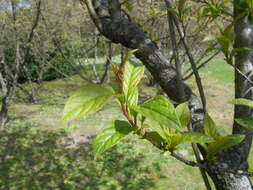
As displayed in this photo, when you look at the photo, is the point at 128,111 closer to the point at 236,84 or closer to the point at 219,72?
the point at 236,84

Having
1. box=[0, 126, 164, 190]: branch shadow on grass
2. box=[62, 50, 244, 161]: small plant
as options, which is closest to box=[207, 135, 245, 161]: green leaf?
box=[62, 50, 244, 161]: small plant

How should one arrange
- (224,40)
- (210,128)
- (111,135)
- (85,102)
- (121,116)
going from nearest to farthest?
(85,102)
(111,135)
(210,128)
(224,40)
(121,116)

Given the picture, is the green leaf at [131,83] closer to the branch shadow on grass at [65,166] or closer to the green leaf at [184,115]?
the green leaf at [184,115]

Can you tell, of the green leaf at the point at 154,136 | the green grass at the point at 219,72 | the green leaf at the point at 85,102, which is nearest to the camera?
the green leaf at the point at 85,102

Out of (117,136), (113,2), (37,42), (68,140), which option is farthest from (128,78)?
(37,42)

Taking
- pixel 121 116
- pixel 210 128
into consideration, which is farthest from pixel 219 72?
pixel 210 128

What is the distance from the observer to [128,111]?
0.66 metres

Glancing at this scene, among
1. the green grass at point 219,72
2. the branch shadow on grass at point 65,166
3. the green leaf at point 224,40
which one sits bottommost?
the branch shadow on grass at point 65,166

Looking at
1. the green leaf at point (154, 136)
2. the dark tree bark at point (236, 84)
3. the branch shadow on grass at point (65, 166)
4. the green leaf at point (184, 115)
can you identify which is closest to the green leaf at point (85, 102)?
the green leaf at point (154, 136)

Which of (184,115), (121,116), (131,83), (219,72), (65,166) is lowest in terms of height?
(65,166)

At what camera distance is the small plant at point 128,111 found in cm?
54

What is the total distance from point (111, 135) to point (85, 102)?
0.15 metres

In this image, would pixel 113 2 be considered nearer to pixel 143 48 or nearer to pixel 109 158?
pixel 143 48

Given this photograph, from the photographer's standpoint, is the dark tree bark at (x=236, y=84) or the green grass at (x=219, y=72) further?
the green grass at (x=219, y=72)
